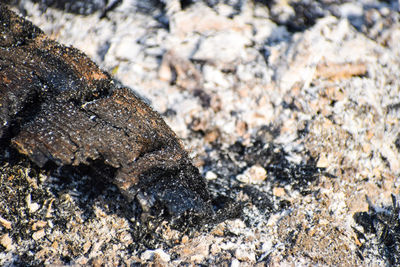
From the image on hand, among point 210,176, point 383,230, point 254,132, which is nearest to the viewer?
point 383,230

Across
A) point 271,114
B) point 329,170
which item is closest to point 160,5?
point 271,114

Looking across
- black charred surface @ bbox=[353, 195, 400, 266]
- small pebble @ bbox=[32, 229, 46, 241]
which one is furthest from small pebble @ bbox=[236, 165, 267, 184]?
small pebble @ bbox=[32, 229, 46, 241]

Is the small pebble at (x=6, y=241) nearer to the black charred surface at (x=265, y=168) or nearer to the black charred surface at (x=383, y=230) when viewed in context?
the black charred surface at (x=265, y=168)

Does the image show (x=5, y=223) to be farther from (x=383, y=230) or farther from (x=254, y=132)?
(x=383, y=230)

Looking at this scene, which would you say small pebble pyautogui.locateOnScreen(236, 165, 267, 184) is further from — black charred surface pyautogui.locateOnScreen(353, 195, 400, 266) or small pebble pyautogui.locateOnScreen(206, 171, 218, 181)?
black charred surface pyautogui.locateOnScreen(353, 195, 400, 266)

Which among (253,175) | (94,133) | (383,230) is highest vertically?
(94,133)

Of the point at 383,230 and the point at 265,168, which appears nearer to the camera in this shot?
the point at 383,230

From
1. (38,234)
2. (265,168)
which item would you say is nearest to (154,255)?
(38,234)
